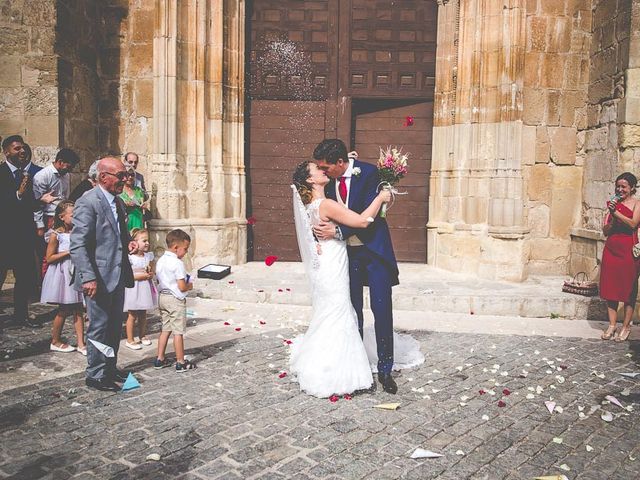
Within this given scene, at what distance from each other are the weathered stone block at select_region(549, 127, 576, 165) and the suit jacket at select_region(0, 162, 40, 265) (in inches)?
304

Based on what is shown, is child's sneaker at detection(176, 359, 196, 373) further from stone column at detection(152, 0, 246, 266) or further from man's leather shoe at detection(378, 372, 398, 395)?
stone column at detection(152, 0, 246, 266)

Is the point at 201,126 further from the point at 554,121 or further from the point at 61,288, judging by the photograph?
the point at 554,121

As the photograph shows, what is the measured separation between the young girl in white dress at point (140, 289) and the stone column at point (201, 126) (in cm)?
338

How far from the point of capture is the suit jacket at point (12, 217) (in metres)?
6.96

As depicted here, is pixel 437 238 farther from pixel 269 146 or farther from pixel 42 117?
pixel 42 117

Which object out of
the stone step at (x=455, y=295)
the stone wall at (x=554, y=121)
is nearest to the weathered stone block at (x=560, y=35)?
the stone wall at (x=554, y=121)

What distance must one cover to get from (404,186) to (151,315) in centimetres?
512

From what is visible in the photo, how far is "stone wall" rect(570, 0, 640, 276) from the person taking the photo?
8.15 m

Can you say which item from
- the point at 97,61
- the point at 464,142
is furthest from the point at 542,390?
the point at 97,61

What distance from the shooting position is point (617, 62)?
8.56 m

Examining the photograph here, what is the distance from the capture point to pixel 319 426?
13.6 ft

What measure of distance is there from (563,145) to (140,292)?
281 inches

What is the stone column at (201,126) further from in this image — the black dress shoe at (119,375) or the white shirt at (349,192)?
the white shirt at (349,192)

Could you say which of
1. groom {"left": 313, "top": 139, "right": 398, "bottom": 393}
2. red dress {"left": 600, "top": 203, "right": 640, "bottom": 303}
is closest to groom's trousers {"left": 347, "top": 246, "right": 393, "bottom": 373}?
groom {"left": 313, "top": 139, "right": 398, "bottom": 393}
